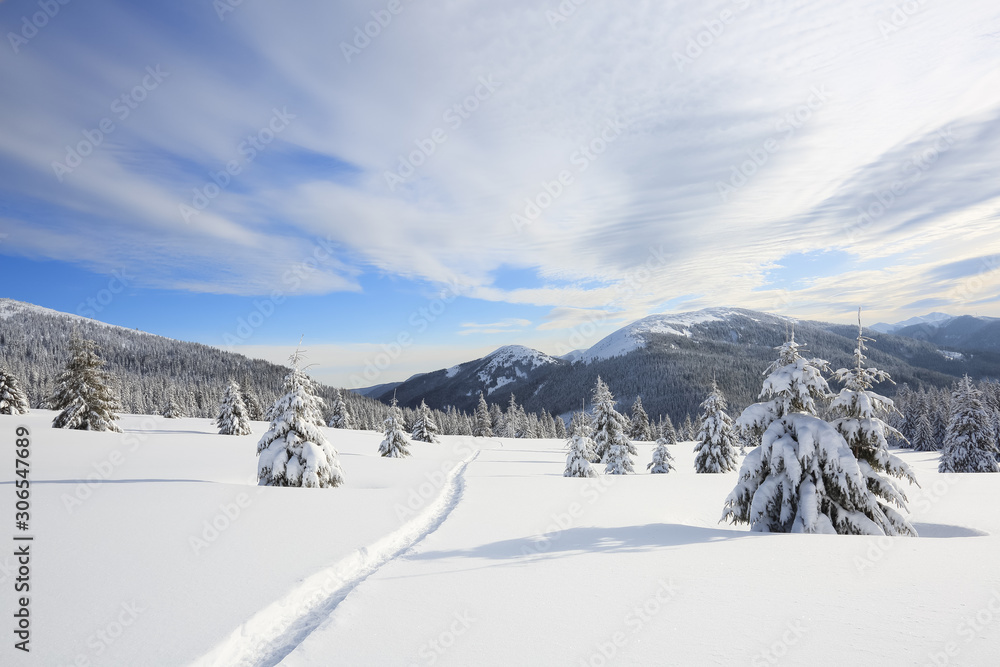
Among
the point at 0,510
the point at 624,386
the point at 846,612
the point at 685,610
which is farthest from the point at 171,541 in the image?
the point at 624,386

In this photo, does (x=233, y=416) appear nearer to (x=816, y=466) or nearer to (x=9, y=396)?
(x=9, y=396)

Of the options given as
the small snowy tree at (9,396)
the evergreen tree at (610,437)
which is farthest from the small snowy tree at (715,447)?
the small snowy tree at (9,396)

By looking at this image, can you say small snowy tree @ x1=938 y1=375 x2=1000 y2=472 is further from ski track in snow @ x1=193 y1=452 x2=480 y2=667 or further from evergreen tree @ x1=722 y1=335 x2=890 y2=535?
ski track in snow @ x1=193 y1=452 x2=480 y2=667

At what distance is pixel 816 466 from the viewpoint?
895 centimetres

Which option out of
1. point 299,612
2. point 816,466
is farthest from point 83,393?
point 816,466

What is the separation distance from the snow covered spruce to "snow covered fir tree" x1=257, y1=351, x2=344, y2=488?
12648 mm

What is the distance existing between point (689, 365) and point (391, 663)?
210 meters

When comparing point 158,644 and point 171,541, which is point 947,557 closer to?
point 158,644

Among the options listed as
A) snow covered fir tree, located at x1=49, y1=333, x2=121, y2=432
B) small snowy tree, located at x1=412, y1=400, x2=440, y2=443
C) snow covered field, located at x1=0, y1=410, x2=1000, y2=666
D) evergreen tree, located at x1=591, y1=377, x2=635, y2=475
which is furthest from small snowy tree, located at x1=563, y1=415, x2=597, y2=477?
snow covered fir tree, located at x1=49, y1=333, x2=121, y2=432

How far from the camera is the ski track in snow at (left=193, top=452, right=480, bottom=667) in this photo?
4336mm

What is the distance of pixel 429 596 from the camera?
544 cm

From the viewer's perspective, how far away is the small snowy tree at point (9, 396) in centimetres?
3105

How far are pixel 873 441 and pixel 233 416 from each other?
4363 centimetres

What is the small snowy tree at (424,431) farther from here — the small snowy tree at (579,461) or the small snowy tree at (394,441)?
the small snowy tree at (579,461)
